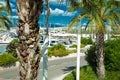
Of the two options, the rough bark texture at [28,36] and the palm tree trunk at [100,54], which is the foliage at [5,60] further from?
the rough bark texture at [28,36]

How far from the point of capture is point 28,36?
897 cm

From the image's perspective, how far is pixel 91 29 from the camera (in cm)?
2172

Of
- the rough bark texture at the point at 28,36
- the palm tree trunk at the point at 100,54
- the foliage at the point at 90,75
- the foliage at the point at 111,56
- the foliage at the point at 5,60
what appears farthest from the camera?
the foliage at the point at 5,60

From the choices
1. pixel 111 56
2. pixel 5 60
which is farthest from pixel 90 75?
pixel 5 60

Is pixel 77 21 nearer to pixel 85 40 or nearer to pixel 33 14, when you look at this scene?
pixel 33 14

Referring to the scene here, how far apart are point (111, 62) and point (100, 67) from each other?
236cm

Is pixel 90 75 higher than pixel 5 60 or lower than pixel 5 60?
higher

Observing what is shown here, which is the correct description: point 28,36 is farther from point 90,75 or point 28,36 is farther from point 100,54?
point 90,75

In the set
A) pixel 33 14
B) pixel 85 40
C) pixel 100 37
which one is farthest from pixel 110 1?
pixel 85 40

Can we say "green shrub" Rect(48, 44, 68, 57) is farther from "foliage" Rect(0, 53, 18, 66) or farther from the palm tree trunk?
the palm tree trunk

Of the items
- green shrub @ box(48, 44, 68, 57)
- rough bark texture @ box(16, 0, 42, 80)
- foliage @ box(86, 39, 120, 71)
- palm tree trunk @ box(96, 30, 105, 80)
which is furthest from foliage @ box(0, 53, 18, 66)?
rough bark texture @ box(16, 0, 42, 80)

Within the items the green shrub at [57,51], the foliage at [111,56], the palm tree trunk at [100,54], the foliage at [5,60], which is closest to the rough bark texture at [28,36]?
the palm tree trunk at [100,54]

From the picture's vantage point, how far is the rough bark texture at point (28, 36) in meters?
8.94

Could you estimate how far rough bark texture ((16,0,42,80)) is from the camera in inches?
352
